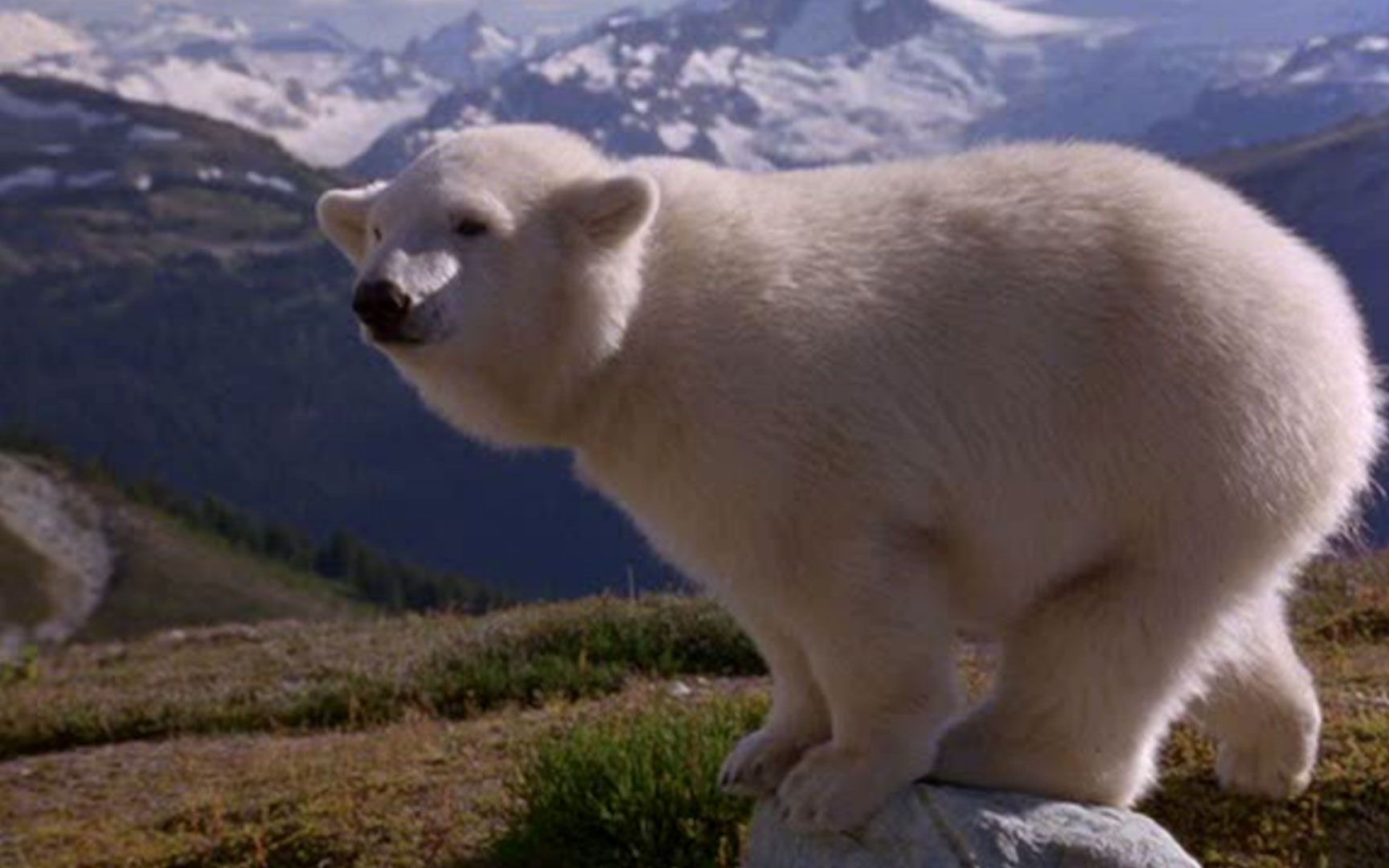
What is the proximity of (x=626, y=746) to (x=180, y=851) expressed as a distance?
2.06 m

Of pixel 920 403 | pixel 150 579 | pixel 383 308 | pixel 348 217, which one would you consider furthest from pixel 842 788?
pixel 150 579

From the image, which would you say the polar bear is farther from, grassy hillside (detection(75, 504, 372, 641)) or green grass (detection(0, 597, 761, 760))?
grassy hillside (detection(75, 504, 372, 641))

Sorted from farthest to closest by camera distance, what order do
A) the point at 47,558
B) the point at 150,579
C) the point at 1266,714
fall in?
the point at 47,558 → the point at 150,579 → the point at 1266,714

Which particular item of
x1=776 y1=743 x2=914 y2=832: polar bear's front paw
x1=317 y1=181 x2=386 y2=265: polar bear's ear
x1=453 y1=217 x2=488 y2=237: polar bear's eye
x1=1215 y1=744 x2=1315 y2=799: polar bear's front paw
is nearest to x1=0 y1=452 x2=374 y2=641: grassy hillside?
x1=317 y1=181 x2=386 y2=265: polar bear's ear

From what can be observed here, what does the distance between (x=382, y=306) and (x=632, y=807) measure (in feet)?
7.76

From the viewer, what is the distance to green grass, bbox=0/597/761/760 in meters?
12.1

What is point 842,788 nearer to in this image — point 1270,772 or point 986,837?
point 986,837

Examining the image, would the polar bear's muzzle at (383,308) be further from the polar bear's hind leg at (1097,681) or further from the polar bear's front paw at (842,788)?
the polar bear's hind leg at (1097,681)

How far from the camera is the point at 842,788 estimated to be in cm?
589

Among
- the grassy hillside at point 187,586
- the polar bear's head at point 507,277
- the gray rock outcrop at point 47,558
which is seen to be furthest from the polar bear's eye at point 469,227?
the gray rock outcrop at point 47,558

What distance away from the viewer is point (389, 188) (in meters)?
5.97

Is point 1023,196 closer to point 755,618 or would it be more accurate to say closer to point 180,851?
point 755,618

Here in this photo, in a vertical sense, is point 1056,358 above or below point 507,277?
A: below

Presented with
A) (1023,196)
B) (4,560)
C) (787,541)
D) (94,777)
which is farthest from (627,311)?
(4,560)
